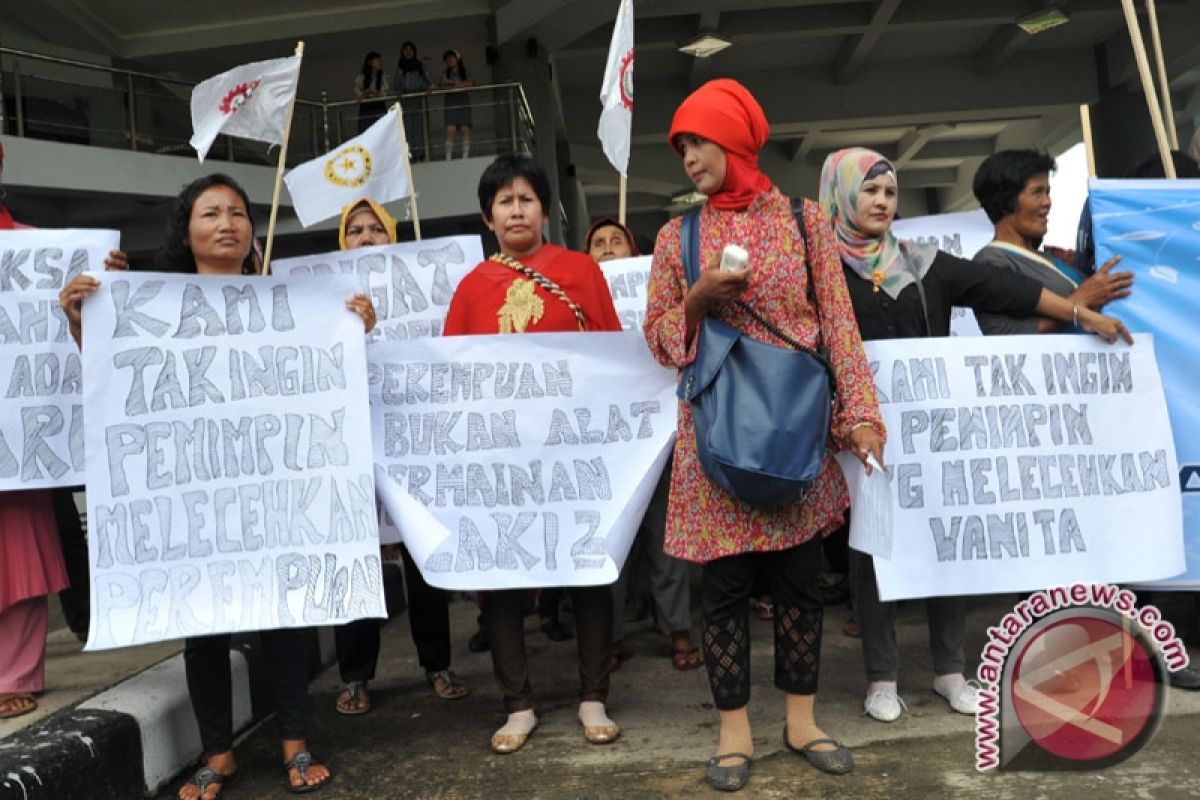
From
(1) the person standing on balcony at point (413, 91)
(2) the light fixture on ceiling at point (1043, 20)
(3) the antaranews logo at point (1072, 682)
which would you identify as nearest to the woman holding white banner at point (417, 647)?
(3) the antaranews logo at point (1072, 682)

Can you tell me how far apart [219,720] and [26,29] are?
1418 centimetres

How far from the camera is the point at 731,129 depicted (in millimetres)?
2691

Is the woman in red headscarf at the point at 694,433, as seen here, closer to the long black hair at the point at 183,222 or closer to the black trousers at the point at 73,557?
the long black hair at the point at 183,222

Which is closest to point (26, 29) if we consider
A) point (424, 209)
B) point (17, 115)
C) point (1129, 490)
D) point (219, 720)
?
point (17, 115)

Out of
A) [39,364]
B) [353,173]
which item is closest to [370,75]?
[353,173]

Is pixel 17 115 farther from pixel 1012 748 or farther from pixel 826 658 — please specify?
pixel 1012 748

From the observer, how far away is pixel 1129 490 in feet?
10.5

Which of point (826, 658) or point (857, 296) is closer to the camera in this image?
point (857, 296)

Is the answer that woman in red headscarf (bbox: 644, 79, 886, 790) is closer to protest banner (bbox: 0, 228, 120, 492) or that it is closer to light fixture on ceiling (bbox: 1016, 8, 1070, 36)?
protest banner (bbox: 0, 228, 120, 492)

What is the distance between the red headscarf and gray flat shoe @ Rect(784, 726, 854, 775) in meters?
1.47

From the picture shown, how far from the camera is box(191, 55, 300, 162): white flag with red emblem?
3.51 meters

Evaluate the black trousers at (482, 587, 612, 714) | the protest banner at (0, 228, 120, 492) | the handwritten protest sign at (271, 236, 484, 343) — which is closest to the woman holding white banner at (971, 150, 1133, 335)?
the black trousers at (482, 587, 612, 714)

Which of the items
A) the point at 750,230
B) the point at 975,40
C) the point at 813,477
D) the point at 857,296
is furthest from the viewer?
the point at 975,40

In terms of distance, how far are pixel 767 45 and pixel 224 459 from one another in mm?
13275
